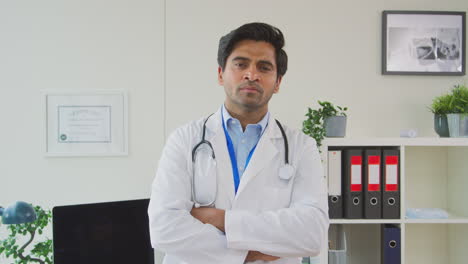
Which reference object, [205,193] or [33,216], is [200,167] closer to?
[205,193]

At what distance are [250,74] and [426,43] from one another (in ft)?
5.29

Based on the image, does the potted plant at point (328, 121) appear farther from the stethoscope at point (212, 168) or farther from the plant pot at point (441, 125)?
the stethoscope at point (212, 168)

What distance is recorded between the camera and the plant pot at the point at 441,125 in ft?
7.37

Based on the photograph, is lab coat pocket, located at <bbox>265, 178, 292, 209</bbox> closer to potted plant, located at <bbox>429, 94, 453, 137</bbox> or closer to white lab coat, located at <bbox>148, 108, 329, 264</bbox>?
white lab coat, located at <bbox>148, 108, 329, 264</bbox>

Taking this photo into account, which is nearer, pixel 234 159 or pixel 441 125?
pixel 234 159

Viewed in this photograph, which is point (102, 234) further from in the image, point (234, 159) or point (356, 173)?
point (356, 173)

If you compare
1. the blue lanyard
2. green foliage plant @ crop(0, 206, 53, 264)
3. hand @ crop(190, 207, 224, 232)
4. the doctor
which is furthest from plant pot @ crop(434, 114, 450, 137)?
green foliage plant @ crop(0, 206, 53, 264)

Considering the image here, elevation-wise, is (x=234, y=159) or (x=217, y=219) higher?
(x=234, y=159)

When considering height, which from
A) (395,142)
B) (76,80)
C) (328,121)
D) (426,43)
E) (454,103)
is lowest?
(395,142)

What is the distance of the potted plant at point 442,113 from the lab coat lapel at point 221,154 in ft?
4.75

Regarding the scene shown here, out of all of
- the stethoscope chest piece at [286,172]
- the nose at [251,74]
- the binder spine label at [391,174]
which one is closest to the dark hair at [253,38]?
the nose at [251,74]

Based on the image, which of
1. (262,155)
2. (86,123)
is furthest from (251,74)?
(86,123)

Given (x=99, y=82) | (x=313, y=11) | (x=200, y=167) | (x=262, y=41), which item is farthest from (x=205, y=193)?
(x=313, y=11)

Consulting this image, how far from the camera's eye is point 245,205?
1407 mm
